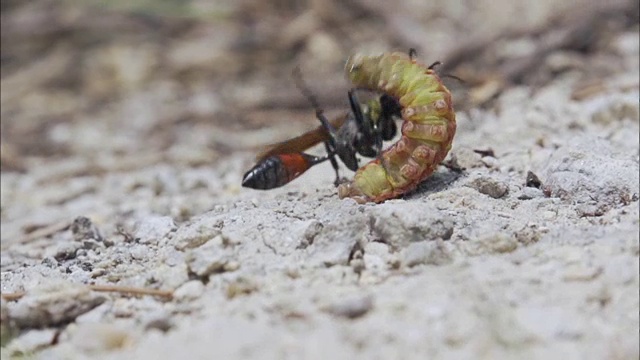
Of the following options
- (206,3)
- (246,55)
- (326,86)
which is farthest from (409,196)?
(206,3)

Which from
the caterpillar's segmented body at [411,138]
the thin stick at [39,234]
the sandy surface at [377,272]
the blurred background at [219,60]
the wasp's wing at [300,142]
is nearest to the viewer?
the sandy surface at [377,272]

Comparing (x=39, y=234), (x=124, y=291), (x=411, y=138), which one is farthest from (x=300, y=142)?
(x=124, y=291)

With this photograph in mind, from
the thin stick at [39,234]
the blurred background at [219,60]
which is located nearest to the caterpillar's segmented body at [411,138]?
the thin stick at [39,234]

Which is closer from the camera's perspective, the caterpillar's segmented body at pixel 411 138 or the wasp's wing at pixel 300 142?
the caterpillar's segmented body at pixel 411 138

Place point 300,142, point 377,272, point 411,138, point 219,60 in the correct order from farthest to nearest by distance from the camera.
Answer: point 219,60, point 300,142, point 411,138, point 377,272

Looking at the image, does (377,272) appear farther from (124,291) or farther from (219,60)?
(219,60)

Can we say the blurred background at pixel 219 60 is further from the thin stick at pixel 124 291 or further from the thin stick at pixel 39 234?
the thin stick at pixel 124 291
